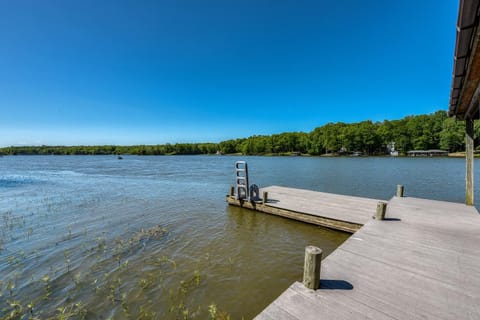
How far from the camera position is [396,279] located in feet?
9.75

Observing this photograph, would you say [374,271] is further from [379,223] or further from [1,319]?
[1,319]

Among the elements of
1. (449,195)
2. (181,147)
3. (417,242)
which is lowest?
(449,195)

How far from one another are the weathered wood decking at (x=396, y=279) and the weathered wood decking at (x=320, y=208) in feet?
4.59

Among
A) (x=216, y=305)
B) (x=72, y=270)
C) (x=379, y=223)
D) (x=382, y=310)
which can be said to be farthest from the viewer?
(x=379, y=223)

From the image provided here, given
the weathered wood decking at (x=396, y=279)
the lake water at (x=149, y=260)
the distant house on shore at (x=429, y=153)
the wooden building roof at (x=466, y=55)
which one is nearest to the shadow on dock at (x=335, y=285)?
the weathered wood decking at (x=396, y=279)

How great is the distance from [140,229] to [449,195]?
617 inches

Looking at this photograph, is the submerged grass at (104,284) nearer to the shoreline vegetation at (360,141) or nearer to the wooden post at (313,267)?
the wooden post at (313,267)

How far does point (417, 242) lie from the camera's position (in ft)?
13.8

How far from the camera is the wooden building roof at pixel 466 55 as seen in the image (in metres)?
2.12

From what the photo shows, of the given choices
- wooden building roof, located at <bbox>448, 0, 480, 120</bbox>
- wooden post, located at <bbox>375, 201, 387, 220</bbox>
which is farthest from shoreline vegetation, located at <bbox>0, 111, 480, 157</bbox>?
wooden post, located at <bbox>375, 201, 387, 220</bbox>

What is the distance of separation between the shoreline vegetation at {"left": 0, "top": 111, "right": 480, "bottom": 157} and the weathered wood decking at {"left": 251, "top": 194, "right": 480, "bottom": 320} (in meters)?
47.6

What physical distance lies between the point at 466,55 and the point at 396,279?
333 cm

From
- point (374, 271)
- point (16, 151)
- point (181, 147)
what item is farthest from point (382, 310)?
point (16, 151)

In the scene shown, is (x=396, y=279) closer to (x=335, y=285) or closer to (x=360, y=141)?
(x=335, y=285)
